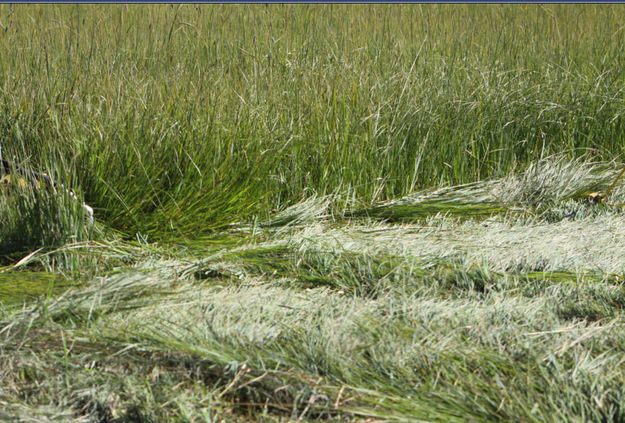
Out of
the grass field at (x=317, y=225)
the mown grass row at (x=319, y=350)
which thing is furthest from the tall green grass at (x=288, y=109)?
the mown grass row at (x=319, y=350)

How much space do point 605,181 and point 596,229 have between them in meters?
0.61

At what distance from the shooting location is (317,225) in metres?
2.40

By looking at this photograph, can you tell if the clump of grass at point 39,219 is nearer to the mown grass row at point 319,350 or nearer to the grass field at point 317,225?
the grass field at point 317,225

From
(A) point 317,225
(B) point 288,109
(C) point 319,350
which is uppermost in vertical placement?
(B) point 288,109

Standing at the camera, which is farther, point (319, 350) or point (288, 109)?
point (288, 109)

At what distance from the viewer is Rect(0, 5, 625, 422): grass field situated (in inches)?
54.8

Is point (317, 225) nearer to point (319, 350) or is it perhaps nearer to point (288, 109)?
point (288, 109)

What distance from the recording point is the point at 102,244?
2088 millimetres

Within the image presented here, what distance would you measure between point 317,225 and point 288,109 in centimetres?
69

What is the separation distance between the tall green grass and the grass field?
16 millimetres

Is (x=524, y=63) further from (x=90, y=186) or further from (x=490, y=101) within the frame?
(x=90, y=186)

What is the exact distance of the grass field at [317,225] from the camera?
139 cm

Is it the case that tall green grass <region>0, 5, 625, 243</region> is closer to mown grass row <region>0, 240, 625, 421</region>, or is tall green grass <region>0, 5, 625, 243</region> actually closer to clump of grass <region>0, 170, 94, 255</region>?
clump of grass <region>0, 170, 94, 255</region>

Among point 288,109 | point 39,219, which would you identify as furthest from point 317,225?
point 39,219
